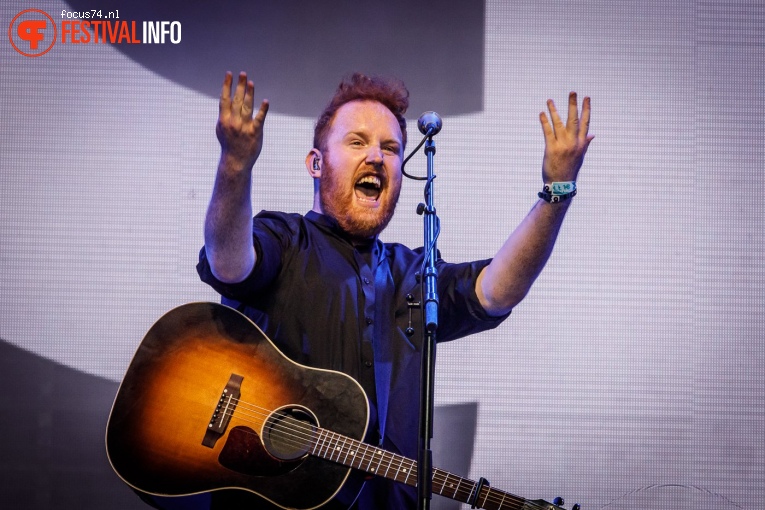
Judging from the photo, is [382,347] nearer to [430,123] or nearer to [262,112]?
[430,123]

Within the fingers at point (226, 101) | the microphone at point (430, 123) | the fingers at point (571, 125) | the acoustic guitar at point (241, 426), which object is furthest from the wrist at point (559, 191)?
the fingers at point (226, 101)

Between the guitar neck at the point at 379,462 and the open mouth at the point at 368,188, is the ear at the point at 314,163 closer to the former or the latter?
the open mouth at the point at 368,188

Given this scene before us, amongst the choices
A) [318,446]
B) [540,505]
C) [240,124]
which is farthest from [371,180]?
[540,505]

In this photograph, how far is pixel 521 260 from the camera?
226 cm

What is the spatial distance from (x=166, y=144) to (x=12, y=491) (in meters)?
1.63

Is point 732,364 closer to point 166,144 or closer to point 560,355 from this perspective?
point 560,355

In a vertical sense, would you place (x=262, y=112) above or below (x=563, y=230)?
above

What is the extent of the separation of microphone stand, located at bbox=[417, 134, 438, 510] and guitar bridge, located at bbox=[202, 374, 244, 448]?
0.78 m

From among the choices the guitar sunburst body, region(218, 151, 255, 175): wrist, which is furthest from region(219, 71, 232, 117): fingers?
the guitar sunburst body

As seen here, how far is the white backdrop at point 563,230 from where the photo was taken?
3107 mm

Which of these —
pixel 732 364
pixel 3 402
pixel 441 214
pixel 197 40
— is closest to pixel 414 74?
pixel 441 214

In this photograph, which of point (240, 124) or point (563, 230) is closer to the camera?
point (240, 124)

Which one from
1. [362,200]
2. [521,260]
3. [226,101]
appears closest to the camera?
[226,101]

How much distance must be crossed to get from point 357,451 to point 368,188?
935mm
